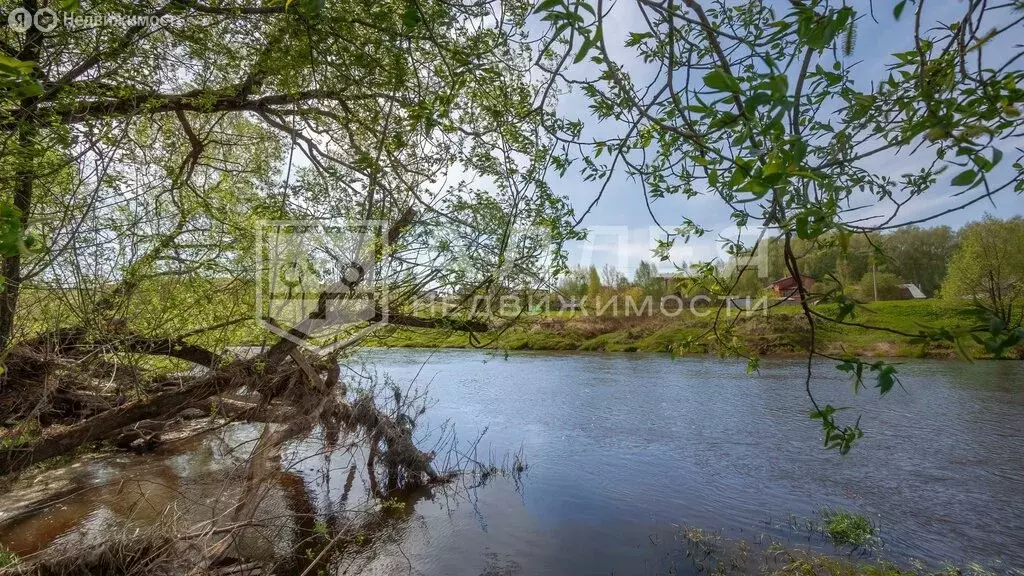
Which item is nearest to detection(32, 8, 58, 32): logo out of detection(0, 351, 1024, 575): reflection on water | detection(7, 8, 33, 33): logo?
detection(7, 8, 33, 33): logo

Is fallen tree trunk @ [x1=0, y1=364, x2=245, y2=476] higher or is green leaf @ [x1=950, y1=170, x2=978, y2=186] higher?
green leaf @ [x1=950, y1=170, x2=978, y2=186]

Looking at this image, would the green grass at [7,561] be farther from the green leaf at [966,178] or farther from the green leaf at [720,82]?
the green leaf at [966,178]

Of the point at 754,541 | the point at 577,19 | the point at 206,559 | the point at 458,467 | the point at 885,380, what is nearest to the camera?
the point at 577,19

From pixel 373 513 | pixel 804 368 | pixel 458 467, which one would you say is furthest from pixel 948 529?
pixel 804 368

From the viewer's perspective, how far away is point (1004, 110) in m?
1.18

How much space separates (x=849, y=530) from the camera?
5.88 meters

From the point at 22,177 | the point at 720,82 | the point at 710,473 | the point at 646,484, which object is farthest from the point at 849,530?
the point at 22,177

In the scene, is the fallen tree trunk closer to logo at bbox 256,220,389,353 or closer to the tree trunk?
logo at bbox 256,220,389,353

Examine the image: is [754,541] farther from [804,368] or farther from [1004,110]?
[804,368]

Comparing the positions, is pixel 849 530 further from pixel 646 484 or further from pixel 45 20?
pixel 45 20

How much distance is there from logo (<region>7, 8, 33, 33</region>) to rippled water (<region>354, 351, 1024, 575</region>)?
558 centimetres

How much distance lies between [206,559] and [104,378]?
108 inches

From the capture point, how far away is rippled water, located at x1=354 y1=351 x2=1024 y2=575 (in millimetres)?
5879

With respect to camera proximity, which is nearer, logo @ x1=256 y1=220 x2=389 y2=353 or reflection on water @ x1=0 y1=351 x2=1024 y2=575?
logo @ x1=256 y1=220 x2=389 y2=353
